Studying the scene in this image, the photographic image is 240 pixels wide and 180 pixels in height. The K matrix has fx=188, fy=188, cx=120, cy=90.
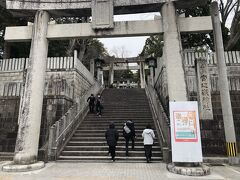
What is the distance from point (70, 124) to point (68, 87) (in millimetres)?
3688

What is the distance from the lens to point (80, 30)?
7.85m

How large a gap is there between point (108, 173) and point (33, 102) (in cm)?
392

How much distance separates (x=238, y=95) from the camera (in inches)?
409

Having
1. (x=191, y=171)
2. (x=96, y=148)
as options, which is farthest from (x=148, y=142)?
(x=96, y=148)

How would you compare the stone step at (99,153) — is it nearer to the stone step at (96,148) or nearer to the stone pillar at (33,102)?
the stone step at (96,148)

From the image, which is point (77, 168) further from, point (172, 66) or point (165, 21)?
point (165, 21)

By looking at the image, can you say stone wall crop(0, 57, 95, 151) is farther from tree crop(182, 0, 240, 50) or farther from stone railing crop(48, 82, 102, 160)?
tree crop(182, 0, 240, 50)

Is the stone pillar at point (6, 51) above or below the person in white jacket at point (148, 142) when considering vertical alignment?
above

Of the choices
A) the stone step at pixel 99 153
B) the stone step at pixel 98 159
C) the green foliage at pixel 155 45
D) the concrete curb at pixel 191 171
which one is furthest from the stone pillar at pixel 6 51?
the green foliage at pixel 155 45

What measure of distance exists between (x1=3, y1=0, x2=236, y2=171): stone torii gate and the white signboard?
26.8 inches

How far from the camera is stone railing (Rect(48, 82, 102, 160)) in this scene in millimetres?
7793

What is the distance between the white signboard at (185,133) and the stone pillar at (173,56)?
Answer: 677 millimetres

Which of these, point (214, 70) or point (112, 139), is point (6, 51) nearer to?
point (112, 139)

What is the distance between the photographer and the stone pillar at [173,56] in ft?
22.8
